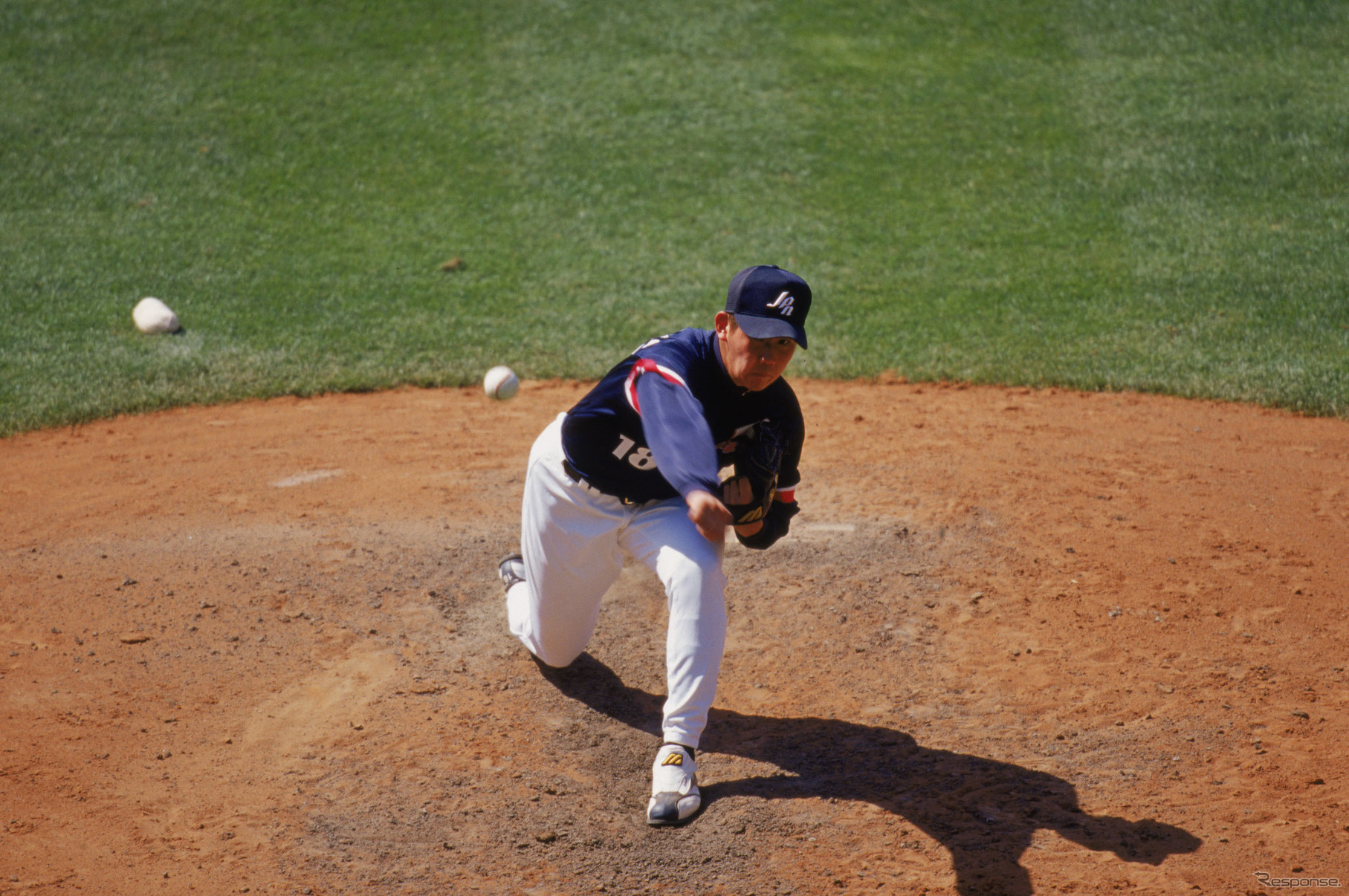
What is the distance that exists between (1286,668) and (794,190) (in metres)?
7.38

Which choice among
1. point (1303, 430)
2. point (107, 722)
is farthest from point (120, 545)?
point (1303, 430)

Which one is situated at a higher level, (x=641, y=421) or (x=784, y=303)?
(x=784, y=303)

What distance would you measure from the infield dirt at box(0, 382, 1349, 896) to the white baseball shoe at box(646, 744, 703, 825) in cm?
6

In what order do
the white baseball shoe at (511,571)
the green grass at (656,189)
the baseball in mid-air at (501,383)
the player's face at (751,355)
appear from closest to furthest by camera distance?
the player's face at (751,355) → the white baseball shoe at (511,571) → the baseball in mid-air at (501,383) → the green grass at (656,189)

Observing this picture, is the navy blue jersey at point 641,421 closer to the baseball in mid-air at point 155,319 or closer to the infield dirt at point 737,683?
the infield dirt at point 737,683

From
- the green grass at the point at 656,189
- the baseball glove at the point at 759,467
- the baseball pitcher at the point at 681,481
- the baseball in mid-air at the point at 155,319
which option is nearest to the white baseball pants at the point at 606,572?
the baseball pitcher at the point at 681,481

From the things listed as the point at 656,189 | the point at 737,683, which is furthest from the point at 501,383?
the point at 656,189

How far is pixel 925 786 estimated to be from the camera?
12.0 ft

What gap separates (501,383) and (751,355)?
3.80 m

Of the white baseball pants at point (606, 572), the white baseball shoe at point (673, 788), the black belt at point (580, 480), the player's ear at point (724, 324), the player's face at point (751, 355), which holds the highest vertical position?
the player's ear at point (724, 324)

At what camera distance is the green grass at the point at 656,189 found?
812cm

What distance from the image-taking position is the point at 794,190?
1061 cm

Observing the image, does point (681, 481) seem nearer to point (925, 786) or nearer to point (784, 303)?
point (784, 303)

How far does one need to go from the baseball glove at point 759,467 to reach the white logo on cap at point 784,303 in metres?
0.45
